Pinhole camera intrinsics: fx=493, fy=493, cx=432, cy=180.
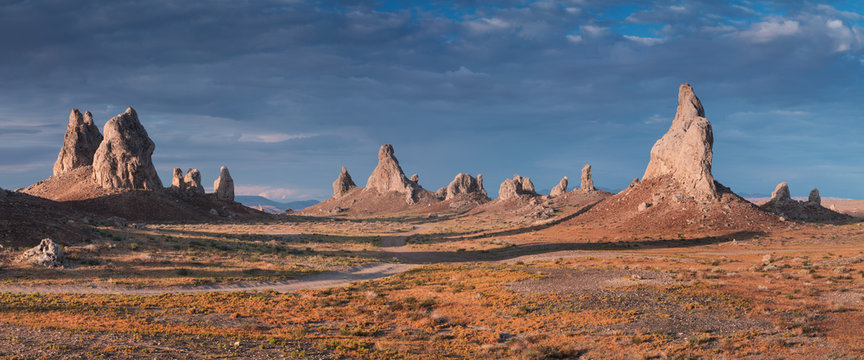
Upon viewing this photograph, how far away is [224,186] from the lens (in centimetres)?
15512

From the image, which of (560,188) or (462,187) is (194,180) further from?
(560,188)

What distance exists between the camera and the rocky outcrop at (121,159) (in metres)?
110

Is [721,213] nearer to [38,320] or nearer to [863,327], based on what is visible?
[863,327]

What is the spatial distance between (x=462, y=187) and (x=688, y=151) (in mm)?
116551

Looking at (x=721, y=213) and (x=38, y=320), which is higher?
(x=721, y=213)

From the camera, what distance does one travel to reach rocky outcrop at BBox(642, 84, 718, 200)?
77000 millimetres

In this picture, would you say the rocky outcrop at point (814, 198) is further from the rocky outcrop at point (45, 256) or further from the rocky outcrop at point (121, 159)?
the rocky outcrop at point (121, 159)

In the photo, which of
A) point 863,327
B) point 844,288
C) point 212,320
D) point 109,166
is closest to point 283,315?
point 212,320

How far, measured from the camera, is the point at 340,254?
6128 centimetres

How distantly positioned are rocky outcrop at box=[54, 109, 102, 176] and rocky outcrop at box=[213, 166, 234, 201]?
1337 inches

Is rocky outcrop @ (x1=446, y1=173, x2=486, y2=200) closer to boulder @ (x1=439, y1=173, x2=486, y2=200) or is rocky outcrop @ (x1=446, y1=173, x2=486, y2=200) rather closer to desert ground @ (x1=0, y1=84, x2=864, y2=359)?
boulder @ (x1=439, y1=173, x2=486, y2=200)

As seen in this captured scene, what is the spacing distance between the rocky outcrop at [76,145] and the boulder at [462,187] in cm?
11392

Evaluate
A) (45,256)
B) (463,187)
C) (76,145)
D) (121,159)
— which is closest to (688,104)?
(45,256)

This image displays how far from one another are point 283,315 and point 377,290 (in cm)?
963
